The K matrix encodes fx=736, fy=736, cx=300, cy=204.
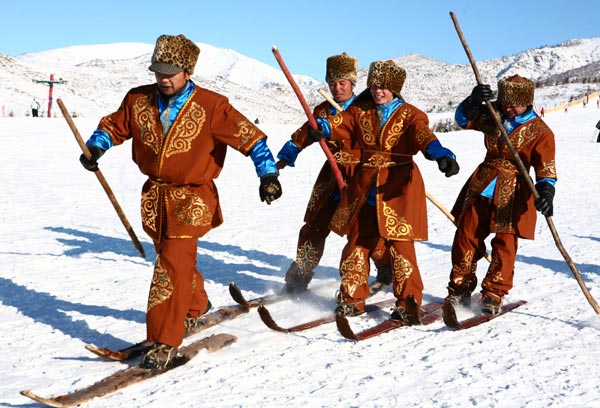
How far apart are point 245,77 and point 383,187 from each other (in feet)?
373

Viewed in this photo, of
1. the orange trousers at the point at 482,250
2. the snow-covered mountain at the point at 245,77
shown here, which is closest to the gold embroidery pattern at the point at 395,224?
the orange trousers at the point at 482,250

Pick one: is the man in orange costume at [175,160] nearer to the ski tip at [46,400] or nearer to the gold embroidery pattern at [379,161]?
the ski tip at [46,400]

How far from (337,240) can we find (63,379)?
5106 mm

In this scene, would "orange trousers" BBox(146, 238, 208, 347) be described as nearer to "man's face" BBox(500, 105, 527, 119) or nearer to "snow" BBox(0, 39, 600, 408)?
"snow" BBox(0, 39, 600, 408)

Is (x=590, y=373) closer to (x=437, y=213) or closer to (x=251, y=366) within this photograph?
(x=251, y=366)

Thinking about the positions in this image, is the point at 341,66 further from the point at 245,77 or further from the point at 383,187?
the point at 245,77

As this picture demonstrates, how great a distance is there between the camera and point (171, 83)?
414cm

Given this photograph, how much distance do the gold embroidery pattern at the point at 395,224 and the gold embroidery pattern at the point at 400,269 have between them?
0.15 metres

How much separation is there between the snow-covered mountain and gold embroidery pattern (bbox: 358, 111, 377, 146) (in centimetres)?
2863

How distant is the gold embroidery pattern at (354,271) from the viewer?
5145mm

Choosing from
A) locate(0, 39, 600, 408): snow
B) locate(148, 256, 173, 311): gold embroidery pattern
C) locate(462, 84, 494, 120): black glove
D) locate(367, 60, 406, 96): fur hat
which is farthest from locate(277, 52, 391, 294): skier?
locate(148, 256, 173, 311): gold embroidery pattern

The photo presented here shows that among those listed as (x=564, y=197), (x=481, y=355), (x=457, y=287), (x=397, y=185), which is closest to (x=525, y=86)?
(x=397, y=185)

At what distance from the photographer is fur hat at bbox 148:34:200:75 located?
4.13 m

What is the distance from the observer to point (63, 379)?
4.06 meters
